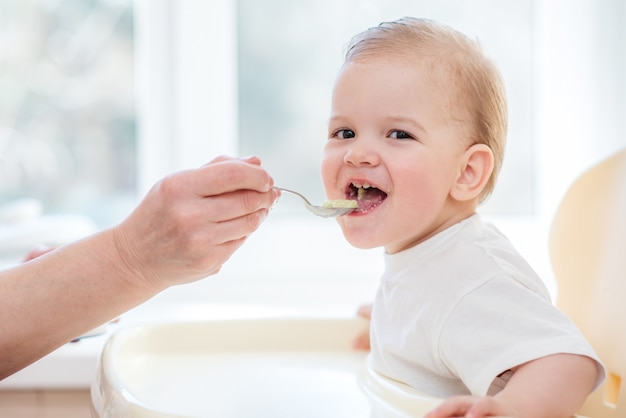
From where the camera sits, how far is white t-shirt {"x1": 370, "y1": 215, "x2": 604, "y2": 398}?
676 millimetres

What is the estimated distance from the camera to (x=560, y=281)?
0.89 m

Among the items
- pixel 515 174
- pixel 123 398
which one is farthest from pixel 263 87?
pixel 123 398

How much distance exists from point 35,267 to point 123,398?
22 centimetres

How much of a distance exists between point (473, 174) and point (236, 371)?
1.16ft

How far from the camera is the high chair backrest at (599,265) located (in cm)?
78

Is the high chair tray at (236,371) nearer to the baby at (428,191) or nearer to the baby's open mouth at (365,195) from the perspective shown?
the baby at (428,191)

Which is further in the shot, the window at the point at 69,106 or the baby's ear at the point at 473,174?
the window at the point at 69,106

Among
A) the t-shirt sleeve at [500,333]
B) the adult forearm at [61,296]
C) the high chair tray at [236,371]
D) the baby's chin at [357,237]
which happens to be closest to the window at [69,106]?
the high chair tray at [236,371]

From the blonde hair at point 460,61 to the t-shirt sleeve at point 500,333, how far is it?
7.0 inches

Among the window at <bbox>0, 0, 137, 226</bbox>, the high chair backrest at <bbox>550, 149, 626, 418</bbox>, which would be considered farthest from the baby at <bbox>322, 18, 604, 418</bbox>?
the window at <bbox>0, 0, 137, 226</bbox>

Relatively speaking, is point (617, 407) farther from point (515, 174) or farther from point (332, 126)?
point (515, 174)

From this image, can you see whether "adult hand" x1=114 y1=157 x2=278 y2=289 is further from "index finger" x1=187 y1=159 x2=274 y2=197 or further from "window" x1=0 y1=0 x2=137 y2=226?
"window" x1=0 y1=0 x2=137 y2=226

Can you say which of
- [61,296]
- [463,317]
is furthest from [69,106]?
[463,317]

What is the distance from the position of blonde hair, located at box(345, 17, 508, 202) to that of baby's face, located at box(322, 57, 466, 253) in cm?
2
